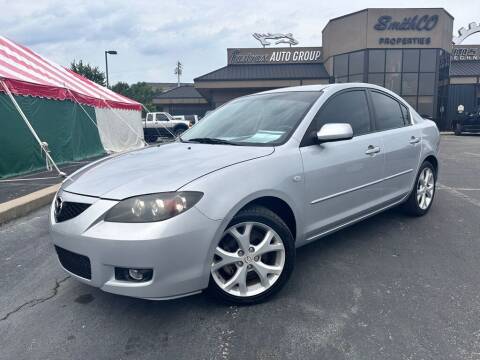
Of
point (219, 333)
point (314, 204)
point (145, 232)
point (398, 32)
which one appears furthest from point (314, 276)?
point (398, 32)

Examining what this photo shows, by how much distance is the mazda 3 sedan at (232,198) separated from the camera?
7.38 feet

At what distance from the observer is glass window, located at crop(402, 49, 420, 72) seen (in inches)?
1033

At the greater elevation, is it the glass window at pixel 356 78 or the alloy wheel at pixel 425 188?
the glass window at pixel 356 78

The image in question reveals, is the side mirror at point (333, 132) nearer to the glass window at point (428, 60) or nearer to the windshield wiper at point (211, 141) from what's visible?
the windshield wiper at point (211, 141)

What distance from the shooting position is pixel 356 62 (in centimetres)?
2681

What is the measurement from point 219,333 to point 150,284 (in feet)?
1.76

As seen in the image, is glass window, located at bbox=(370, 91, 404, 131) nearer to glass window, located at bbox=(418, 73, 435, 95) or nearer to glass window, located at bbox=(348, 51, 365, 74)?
glass window, located at bbox=(348, 51, 365, 74)

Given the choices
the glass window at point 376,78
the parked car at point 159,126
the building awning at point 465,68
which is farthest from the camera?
the building awning at point 465,68

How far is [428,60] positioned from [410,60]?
1191 mm

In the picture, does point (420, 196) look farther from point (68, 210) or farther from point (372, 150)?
point (68, 210)

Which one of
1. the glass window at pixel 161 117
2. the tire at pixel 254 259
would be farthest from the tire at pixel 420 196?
the glass window at pixel 161 117

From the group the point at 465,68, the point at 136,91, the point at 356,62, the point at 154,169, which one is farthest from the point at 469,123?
the point at 136,91

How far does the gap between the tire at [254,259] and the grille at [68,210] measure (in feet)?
2.99

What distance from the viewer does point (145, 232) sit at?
219cm
